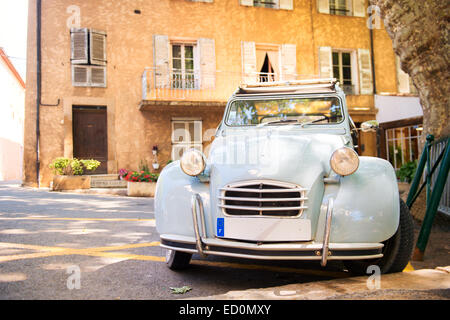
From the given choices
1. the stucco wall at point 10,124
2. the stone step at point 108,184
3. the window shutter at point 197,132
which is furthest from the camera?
the stucco wall at point 10,124

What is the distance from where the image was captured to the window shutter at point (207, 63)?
553 inches

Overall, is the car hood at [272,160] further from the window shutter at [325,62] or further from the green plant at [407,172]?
the window shutter at [325,62]

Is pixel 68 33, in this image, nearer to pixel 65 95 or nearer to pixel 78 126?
pixel 65 95

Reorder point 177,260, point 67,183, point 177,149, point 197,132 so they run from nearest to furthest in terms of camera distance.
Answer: point 177,260 → point 67,183 → point 177,149 → point 197,132

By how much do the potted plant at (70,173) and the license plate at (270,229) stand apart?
31.5 ft

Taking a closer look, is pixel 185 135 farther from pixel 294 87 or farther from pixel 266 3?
pixel 294 87

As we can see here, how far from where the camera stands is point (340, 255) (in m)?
2.38

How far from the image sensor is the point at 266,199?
2523 millimetres

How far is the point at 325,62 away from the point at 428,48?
1080 cm

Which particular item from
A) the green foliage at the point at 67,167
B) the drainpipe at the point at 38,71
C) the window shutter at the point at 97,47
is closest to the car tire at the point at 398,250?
the green foliage at the point at 67,167

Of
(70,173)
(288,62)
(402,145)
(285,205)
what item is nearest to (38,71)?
(70,173)

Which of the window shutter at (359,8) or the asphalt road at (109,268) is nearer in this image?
the asphalt road at (109,268)
